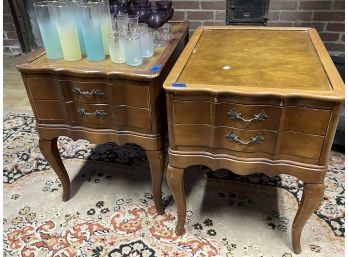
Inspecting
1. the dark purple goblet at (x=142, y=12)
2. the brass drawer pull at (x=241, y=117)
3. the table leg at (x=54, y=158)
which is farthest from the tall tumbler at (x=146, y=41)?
the table leg at (x=54, y=158)

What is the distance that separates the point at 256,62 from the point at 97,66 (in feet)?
1.91

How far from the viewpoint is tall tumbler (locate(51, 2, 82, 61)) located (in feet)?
3.98

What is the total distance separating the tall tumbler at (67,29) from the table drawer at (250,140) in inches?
19.8

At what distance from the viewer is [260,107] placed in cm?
102

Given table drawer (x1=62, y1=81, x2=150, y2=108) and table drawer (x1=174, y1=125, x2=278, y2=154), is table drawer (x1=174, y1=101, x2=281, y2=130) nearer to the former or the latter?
table drawer (x1=174, y1=125, x2=278, y2=154)

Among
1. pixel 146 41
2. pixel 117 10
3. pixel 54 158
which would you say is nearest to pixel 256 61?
pixel 146 41

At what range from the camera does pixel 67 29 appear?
48.3 inches

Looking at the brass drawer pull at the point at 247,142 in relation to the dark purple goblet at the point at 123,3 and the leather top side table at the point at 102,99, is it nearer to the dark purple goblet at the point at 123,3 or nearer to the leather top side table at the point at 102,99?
the leather top side table at the point at 102,99

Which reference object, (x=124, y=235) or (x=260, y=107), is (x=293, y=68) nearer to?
(x=260, y=107)

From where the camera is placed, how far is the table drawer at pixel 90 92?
1172 millimetres

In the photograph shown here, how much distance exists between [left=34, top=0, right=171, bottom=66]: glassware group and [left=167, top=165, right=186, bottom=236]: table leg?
16.8 inches

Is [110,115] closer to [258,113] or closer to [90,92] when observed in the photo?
[90,92]

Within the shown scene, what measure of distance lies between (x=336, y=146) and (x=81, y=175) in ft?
4.64

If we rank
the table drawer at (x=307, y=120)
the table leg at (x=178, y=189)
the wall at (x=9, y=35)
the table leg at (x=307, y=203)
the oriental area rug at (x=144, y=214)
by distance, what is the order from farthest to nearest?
the wall at (x=9, y=35) → the oriental area rug at (x=144, y=214) → the table leg at (x=178, y=189) → the table leg at (x=307, y=203) → the table drawer at (x=307, y=120)
